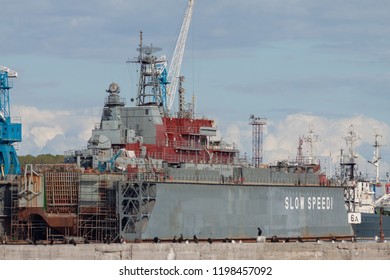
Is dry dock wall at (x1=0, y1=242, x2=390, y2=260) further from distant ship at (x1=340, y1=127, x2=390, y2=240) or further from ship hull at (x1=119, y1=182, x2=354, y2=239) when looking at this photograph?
distant ship at (x1=340, y1=127, x2=390, y2=240)

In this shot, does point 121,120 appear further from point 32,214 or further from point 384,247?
point 384,247

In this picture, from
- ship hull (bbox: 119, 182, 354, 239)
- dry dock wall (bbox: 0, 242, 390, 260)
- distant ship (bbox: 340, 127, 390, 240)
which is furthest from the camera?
distant ship (bbox: 340, 127, 390, 240)

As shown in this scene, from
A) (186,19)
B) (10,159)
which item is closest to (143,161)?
(10,159)

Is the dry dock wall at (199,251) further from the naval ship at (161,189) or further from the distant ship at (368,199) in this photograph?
the distant ship at (368,199)

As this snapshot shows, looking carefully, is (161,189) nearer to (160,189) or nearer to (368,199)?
(160,189)

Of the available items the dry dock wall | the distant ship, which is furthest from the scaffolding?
the distant ship

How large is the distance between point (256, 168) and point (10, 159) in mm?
27719

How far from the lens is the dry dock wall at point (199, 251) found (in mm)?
86875

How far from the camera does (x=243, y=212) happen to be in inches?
4328

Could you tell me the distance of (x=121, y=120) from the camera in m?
116

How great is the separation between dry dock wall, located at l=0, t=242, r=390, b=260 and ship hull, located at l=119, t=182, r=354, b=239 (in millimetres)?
10559

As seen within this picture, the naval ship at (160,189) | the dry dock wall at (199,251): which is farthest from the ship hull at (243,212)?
the dry dock wall at (199,251)

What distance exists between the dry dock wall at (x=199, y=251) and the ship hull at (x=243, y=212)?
34.6 ft

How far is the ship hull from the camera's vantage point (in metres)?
103
